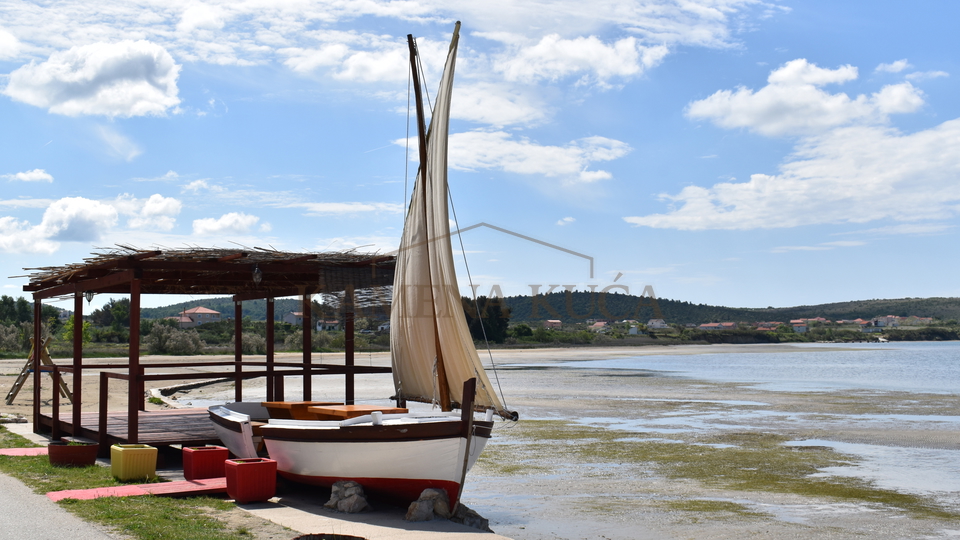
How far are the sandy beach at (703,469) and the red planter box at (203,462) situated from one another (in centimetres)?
321

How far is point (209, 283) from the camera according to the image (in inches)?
571

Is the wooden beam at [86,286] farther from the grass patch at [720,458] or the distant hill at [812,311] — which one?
the distant hill at [812,311]

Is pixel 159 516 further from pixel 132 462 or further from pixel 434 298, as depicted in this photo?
pixel 434 298

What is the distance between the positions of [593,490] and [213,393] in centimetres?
2202

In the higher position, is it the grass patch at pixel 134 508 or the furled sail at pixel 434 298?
the furled sail at pixel 434 298

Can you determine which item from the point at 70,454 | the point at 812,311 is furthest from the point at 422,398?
the point at 812,311

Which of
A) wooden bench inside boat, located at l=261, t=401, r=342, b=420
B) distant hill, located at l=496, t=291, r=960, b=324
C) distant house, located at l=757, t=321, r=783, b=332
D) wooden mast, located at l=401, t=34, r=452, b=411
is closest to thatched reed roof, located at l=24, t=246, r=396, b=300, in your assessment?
wooden bench inside boat, located at l=261, t=401, r=342, b=420

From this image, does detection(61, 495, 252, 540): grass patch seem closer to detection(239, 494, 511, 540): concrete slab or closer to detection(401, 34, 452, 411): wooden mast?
detection(239, 494, 511, 540): concrete slab

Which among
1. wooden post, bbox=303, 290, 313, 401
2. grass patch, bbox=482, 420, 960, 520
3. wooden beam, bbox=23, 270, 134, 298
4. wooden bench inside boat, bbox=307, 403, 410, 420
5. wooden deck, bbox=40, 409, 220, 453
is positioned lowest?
grass patch, bbox=482, 420, 960, 520

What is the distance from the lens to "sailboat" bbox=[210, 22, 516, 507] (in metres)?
8.41

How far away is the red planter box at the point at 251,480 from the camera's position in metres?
8.66

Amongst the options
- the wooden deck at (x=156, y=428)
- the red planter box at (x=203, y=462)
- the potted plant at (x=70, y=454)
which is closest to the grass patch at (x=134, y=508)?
the potted plant at (x=70, y=454)

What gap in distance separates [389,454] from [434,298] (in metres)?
1.76

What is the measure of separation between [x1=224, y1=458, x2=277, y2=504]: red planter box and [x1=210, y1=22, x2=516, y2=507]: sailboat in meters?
0.44
